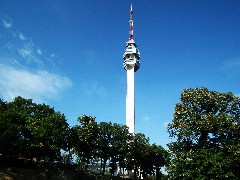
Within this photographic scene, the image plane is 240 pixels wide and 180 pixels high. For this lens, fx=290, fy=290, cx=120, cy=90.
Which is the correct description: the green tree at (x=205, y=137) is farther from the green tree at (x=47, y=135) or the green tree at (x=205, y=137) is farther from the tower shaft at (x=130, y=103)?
the tower shaft at (x=130, y=103)

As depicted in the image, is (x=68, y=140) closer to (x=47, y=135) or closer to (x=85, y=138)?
(x=85, y=138)

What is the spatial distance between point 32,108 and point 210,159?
1800 inches

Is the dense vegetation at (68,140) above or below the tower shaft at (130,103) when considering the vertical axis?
below

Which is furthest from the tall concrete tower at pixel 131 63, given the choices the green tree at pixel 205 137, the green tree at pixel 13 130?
the green tree at pixel 205 137

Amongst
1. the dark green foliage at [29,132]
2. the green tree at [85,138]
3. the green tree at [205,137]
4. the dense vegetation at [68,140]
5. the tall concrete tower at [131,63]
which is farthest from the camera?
the tall concrete tower at [131,63]

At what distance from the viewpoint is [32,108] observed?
7000 centimetres

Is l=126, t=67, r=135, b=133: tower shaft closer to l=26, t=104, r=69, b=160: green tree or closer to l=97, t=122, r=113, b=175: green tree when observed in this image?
l=97, t=122, r=113, b=175: green tree

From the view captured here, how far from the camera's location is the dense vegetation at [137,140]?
40750 mm

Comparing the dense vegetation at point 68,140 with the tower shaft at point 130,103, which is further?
the tower shaft at point 130,103

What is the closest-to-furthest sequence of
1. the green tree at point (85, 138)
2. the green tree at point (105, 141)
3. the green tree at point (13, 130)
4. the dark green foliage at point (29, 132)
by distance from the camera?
the green tree at point (13, 130) → the dark green foliage at point (29, 132) → the green tree at point (85, 138) → the green tree at point (105, 141)

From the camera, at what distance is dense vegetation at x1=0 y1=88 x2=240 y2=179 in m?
40.8

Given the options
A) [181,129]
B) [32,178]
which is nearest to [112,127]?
[32,178]

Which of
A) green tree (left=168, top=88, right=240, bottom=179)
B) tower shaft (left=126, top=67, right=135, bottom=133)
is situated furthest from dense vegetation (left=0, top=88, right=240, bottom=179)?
tower shaft (left=126, top=67, right=135, bottom=133)

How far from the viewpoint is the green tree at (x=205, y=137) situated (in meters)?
39.6
